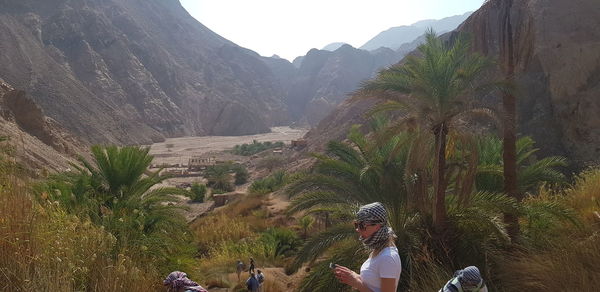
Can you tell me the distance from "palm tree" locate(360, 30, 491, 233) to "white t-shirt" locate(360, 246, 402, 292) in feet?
14.9

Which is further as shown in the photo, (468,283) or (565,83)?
(565,83)

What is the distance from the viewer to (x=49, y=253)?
3.39m

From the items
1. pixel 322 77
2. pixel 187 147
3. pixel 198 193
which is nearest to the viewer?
pixel 198 193

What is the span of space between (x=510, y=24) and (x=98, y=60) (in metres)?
79.9

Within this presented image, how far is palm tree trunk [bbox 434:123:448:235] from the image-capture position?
708cm

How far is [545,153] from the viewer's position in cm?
1970

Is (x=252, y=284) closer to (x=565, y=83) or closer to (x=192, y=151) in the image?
(x=565, y=83)

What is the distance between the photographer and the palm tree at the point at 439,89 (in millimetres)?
7047

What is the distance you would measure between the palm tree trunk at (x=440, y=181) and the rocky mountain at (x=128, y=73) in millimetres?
58394

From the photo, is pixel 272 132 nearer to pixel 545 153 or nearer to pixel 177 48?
pixel 177 48

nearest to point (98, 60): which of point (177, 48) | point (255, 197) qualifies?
point (177, 48)

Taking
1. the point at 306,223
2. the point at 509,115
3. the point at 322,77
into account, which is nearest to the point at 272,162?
the point at 306,223

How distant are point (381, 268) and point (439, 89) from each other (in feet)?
16.1

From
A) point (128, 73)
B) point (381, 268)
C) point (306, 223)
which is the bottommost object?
point (306, 223)
